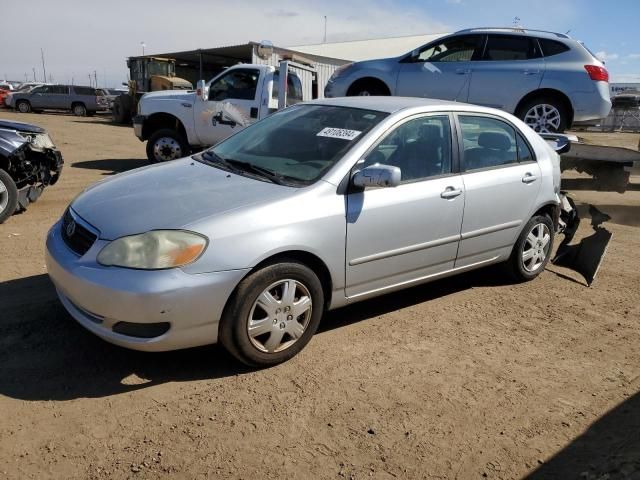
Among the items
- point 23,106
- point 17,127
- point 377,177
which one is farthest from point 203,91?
point 23,106

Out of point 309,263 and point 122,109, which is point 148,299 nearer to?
point 309,263

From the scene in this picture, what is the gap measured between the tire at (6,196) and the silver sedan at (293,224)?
9.54 feet

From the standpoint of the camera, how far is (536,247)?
5.02m

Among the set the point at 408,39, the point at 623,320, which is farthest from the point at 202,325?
the point at 408,39

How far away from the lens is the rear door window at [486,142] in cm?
436

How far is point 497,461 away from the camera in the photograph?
2658mm

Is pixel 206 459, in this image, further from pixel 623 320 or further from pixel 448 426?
pixel 623 320

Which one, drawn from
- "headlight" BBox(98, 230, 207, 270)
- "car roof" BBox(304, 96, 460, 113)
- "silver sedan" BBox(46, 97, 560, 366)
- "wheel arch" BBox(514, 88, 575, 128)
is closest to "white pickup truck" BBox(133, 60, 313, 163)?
"wheel arch" BBox(514, 88, 575, 128)

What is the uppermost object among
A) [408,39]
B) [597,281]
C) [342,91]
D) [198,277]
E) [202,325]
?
[408,39]

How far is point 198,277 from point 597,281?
4096 mm

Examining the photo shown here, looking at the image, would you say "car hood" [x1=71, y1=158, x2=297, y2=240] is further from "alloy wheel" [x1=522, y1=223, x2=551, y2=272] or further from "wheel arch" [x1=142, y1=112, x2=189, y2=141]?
"wheel arch" [x1=142, y1=112, x2=189, y2=141]

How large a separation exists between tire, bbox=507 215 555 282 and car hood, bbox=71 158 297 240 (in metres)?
2.45

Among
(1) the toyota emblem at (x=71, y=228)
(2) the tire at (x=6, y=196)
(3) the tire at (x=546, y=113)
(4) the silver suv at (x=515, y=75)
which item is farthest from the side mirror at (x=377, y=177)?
(3) the tire at (x=546, y=113)

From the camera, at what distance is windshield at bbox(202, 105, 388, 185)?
12.1 ft
